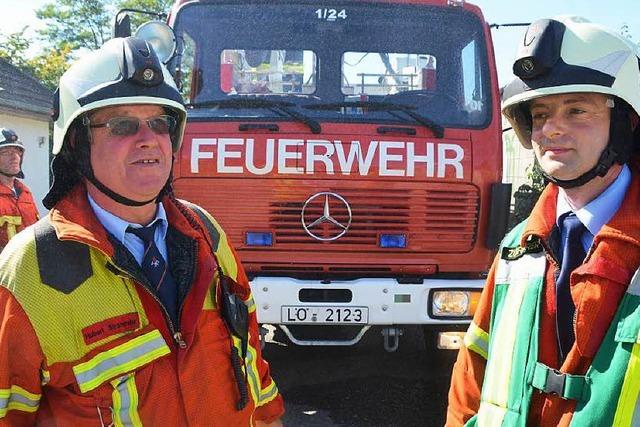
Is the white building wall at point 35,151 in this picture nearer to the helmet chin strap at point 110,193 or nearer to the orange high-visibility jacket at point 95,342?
the helmet chin strap at point 110,193

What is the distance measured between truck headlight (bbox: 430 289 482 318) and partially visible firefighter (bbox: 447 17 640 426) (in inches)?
81.0

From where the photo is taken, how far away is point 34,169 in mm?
15117

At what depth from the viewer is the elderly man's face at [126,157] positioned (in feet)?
6.00

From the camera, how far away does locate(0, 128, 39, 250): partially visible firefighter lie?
18.4 feet

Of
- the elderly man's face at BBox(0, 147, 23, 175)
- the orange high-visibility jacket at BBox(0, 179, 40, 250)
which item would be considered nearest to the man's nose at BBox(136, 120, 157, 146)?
the orange high-visibility jacket at BBox(0, 179, 40, 250)

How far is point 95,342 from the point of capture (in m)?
1.60

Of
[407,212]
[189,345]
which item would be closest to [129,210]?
[189,345]

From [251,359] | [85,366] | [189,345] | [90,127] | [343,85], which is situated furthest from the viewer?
[343,85]

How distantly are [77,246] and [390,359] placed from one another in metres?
4.01

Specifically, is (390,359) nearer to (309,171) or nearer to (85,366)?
(309,171)

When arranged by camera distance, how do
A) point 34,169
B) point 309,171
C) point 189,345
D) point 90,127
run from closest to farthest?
point 189,345 < point 90,127 < point 309,171 < point 34,169

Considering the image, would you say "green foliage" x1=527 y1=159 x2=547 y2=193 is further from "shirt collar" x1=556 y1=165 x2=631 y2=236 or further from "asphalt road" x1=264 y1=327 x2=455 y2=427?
"shirt collar" x1=556 y1=165 x2=631 y2=236

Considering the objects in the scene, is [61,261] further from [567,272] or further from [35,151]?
[35,151]

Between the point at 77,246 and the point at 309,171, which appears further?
the point at 309,171
